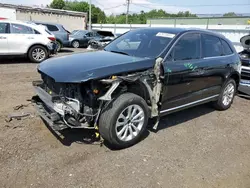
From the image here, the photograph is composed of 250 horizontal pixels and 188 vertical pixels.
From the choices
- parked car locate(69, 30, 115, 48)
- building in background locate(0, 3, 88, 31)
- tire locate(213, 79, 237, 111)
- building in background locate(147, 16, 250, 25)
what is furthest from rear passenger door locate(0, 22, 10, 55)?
building in background locate(147, 16, 250, 25)

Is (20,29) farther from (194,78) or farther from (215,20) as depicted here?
(215,20)

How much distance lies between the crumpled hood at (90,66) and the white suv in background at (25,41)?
259 inches

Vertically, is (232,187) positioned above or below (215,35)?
below

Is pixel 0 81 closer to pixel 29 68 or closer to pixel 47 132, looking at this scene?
pixel 29 68

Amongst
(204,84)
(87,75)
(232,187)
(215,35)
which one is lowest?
(232,187)

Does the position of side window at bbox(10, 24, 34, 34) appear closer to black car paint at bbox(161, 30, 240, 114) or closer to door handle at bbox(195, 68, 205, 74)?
black car paint at bbox(161, 30, 240, 114)

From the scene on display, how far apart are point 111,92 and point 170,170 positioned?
1293 millimetres

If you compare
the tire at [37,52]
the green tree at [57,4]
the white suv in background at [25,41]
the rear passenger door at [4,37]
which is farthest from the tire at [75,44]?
the green tree at [57,4]

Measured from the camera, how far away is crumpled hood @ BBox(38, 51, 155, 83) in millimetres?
3312

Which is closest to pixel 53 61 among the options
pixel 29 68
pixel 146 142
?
pixel 146 142

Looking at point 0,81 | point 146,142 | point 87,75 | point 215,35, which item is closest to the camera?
point 87,75

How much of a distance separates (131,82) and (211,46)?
2338 millimetres

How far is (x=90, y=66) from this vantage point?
11.5 feet

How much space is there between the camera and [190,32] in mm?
4578
